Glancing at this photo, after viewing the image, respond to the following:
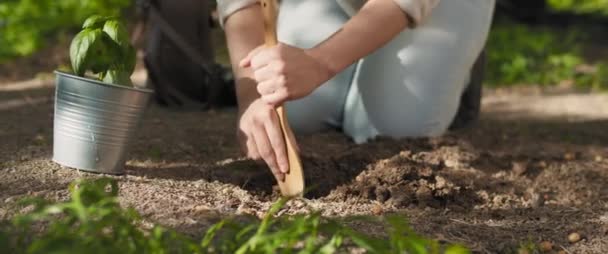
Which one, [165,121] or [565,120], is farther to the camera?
[565,120]

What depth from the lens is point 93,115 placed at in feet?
7.41

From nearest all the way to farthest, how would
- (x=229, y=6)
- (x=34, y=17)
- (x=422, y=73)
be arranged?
(x=229, y=6) → (x=422, y=73) → (x=34, y=17)

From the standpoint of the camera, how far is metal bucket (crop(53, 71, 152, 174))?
7.33ft

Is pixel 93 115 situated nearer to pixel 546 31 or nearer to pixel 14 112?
pixel 14 112

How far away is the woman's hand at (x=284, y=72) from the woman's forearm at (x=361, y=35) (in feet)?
0.19

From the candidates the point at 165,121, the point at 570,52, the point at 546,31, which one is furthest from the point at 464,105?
A: the point at 546,31

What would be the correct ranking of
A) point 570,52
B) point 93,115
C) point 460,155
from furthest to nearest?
point 570,52 < point 460,155 < point 93,115

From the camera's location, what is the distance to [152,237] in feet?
5.54

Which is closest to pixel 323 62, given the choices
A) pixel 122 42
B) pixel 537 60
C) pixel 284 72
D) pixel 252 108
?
pixel 284 72

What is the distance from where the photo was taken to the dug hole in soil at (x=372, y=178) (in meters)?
2.17

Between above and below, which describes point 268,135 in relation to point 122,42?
below

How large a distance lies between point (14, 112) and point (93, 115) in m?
1.45

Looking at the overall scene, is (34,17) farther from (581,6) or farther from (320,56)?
(581,6)

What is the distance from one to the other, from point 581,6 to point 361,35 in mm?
5847
